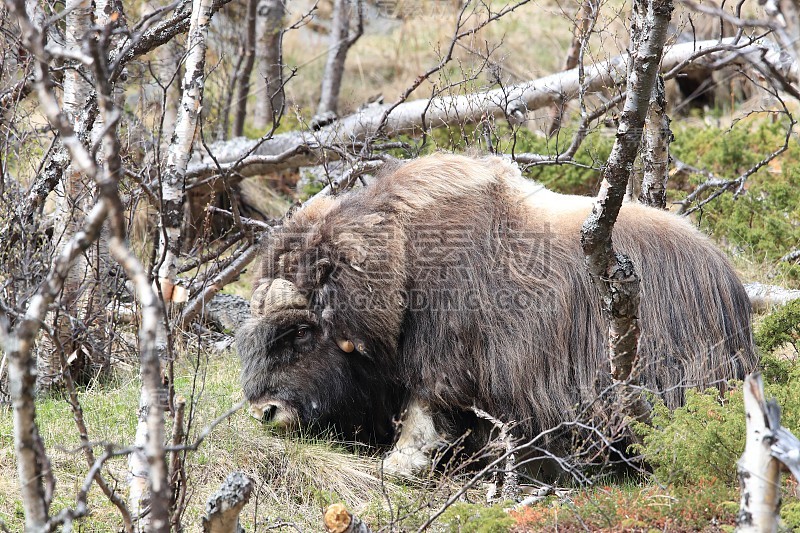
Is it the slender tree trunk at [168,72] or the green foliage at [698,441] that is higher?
the slender tree trunk at [168,72]

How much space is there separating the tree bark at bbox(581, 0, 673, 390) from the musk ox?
2.30ft

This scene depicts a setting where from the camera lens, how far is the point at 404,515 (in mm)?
3510

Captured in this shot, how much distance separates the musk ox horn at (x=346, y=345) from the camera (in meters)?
4.47

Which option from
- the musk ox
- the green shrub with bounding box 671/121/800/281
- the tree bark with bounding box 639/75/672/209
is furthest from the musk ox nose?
the green shrub with bounding box 671/121/800/281

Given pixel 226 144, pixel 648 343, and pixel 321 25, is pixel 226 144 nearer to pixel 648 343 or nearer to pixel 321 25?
pixel 648 343

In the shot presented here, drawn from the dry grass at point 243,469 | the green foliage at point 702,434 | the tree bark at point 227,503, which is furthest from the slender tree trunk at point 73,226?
the green foliage at point 702,434

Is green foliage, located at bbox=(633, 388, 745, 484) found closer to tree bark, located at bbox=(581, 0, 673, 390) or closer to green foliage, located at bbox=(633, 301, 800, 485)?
green foliage, located at bbox=(633, 301, 800, 485)

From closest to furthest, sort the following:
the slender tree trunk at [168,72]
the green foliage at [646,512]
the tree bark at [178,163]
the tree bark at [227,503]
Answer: the tree bark at [227,503] → the green foliage at [646,512] → the tree bark at [178,163] → the slender tree trunk at [168,72]

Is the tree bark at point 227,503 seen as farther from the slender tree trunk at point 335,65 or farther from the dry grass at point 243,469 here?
the slender tree trunk at point 335,65

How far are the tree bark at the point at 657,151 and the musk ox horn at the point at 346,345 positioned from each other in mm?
2471

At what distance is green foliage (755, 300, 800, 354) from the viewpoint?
4.63m

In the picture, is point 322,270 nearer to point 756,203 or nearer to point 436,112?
point 436,112

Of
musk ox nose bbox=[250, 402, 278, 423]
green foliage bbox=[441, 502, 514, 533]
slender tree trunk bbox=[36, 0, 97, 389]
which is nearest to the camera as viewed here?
green foliage bbox=[441, 502, 514, 533]

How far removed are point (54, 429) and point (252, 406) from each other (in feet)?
3.61
